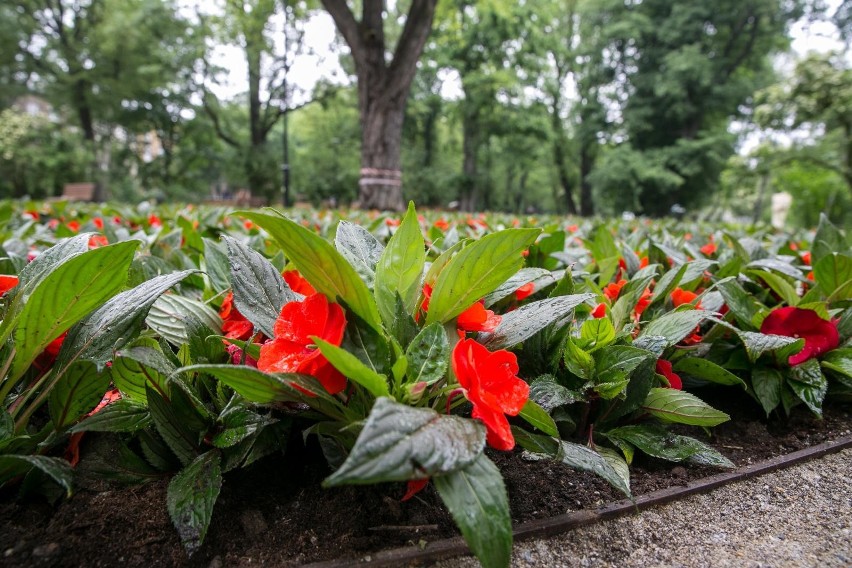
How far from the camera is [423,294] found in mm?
1072

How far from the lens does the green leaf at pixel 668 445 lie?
1.16 metres

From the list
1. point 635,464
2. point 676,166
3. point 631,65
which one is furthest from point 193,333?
point 631,65

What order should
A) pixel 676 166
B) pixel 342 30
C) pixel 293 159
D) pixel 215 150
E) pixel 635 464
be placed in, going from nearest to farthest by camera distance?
pixel 635 464, pixel 342 30, pixel 676 166, pixel 215 150, pixel 293 159

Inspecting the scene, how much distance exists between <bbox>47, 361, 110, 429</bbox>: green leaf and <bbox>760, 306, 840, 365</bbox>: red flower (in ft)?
5.55

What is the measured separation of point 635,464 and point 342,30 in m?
9.94

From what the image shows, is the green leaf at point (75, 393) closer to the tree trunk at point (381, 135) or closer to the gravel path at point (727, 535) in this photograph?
the gravel path at point (727, 535)

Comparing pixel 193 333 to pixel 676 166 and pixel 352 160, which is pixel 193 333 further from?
pixel 352 160

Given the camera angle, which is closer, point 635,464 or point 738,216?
point 635,464

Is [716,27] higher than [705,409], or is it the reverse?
[716,27]

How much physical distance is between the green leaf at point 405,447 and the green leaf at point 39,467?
0.54m

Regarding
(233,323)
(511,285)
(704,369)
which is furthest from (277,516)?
(704,369)

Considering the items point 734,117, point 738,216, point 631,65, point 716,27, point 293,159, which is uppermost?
point 716,27

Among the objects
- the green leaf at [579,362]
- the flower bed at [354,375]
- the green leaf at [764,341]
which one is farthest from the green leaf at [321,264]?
the green leaf at [764,341]

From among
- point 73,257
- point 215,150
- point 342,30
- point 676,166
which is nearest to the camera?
point 73,257
